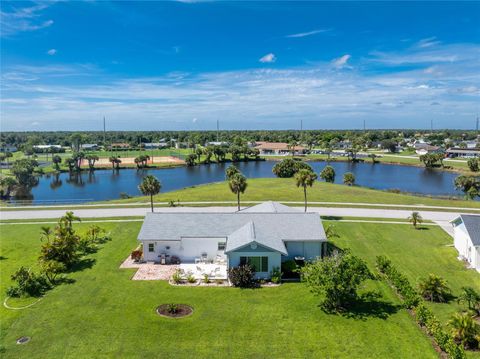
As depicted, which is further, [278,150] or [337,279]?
→ [278,150]

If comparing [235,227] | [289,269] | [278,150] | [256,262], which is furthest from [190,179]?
[278,150]

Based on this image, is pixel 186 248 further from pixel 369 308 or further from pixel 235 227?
pixel 369 308

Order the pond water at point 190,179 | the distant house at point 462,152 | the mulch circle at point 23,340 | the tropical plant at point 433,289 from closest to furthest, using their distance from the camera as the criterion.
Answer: the mulch circle at point 23,340 → the tropical plant at point 433,289 → the pond water at point 190,179 → the distant house at point 462,152

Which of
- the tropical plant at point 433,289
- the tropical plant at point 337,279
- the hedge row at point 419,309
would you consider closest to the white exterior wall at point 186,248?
the tropical plant at point 337,279

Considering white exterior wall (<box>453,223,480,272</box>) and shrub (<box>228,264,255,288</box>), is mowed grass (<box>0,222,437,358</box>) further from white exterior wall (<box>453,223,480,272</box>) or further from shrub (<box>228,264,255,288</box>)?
white exterior wall (<box>453,223,480,272</box>)

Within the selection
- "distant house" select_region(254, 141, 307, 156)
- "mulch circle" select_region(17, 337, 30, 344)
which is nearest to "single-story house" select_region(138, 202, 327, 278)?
"mulch circle" select_region(17, 337, 30, 344)

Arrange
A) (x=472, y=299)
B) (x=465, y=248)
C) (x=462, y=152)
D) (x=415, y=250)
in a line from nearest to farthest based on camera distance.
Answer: (x=472, y=299)
(x=465, y=248)
(x=415, y=250)
(x=462, y=152)

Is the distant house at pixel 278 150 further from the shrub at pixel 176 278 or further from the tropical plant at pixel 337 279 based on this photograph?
the tropical plant at pixel 337 279

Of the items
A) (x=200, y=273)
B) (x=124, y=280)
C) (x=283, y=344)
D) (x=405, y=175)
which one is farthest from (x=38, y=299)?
(x=405, y=175)
